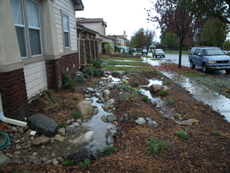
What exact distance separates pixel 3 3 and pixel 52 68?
10.0 ft

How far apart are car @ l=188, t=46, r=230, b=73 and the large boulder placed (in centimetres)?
1248

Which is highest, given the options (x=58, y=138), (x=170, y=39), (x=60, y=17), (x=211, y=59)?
(x=170, y=39)

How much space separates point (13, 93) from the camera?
4.14 meters

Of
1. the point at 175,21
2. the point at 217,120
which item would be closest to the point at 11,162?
the point at 217,120

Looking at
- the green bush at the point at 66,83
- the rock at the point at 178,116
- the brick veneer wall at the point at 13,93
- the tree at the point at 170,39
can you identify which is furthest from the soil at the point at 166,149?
the tree at the point at 170,39

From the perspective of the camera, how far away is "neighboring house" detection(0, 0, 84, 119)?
157 inches

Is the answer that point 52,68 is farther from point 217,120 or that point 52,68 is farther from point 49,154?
point 217,120

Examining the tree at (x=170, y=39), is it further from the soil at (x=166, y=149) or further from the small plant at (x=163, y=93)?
the soil at (x=166, y=149)

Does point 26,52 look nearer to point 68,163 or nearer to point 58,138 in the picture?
point 58,138

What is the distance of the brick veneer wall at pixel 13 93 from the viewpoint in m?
3.97

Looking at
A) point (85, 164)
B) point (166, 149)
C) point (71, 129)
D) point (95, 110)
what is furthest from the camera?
point (95, 110)

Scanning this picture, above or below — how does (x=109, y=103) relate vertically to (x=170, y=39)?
below

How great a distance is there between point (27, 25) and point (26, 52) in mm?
801

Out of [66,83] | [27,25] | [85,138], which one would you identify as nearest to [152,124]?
[85,138]
